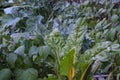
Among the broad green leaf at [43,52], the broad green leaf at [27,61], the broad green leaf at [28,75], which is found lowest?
the broad green leaf at [28,75]

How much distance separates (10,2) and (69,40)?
2185mm

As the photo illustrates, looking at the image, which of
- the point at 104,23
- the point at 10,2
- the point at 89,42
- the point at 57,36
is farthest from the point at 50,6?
the point at 57,36

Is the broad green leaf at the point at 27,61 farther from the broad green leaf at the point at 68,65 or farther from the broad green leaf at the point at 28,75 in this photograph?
the broad green leaf at the point at 68,65

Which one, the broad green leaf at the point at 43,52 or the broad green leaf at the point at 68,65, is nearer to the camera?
the broad green leaf at the point at 68,65

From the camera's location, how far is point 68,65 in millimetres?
1164

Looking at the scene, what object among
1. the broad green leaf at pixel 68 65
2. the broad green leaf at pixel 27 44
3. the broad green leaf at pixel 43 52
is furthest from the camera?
the broad green leaf at pixel 27 44

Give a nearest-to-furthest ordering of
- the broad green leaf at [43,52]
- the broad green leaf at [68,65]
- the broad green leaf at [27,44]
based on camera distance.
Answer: the broad green leaf at [68,65] → the broad green leaf at [43,52] → the broad green leaf at [27,44]

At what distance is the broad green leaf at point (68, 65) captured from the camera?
1.13 m

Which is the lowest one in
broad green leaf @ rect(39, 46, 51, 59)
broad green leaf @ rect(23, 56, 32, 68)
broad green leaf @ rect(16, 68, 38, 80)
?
broad green leaf @ rect(16, 68, 38, 80)

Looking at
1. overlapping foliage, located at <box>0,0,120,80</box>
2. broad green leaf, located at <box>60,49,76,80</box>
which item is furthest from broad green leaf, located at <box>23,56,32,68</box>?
broad green leaf, located at <box>60,49,76,80</box>

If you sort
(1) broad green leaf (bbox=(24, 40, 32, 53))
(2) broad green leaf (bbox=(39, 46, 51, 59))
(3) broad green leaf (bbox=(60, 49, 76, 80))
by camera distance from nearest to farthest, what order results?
(3) broad green leaf (bbox=(60, 49, 76, 80)) < (2) broad green leaf (bbox=(39, 46, 51, 59)) < (1) broad green leaf (bbox=(24, 40, 32, 53))

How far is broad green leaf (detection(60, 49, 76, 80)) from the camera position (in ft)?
3.70

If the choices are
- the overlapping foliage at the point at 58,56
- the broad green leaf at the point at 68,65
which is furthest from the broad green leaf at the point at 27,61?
the broad green leaf at the point at 68,65

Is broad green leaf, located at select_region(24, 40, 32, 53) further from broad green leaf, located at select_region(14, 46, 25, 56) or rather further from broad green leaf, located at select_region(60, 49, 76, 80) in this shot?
broad green leaf, located at select_region(60, 49, 76, 80)
